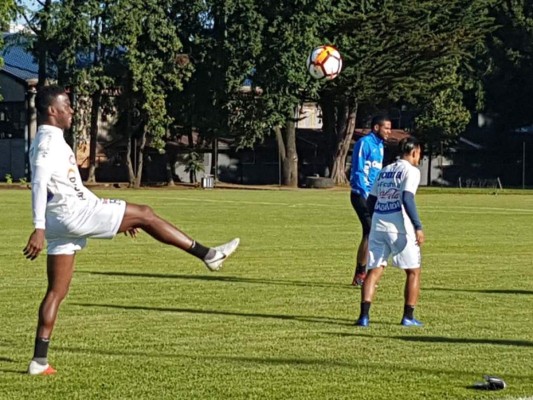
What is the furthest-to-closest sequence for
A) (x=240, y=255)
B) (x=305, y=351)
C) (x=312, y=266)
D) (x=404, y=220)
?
(x=240, y=255) < (x=312, y=266) < (x=404, y=220) < (x=305, y=351)

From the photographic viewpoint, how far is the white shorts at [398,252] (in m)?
12.2

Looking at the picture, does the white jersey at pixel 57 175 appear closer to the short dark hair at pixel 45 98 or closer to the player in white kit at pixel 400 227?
the short dark hair at pixel 45 98

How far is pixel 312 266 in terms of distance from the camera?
1870 cm

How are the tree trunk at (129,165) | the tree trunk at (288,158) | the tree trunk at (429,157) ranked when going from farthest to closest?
the tree trunk at (429,157) → the tree trunk at (288,158) → the tree trunk at (129,165)

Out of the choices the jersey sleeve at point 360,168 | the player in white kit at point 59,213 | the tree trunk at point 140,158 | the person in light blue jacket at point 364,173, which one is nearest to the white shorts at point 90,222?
the player in white kit at point 59,213

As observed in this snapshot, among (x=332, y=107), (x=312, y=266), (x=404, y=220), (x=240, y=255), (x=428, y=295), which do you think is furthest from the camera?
(x=332, y=107)

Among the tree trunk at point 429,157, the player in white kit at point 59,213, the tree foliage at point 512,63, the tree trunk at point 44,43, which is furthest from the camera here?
the tree trunk at point 429,157

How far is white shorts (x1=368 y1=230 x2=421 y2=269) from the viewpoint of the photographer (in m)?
12.2

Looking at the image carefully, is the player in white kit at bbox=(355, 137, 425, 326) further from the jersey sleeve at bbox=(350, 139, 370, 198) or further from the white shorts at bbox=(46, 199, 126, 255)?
the white shorts at bbox=(46, 199, 126, 255)

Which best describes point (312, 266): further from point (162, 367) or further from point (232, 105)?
point (232, 105)

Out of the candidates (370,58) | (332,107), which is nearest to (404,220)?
(370,58)

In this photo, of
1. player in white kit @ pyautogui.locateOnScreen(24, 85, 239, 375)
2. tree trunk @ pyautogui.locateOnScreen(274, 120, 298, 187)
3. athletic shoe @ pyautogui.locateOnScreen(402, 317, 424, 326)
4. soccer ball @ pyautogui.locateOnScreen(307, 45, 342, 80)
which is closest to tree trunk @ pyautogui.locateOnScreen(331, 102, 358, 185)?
tree trunk @ pyautogui.locateOnScreen(274, 120, 298, 187)

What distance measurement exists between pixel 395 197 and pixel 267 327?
6.29 ft

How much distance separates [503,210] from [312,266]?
21954 mm
